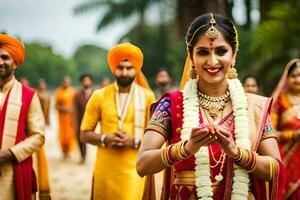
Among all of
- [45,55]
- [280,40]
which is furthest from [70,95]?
[45,55]

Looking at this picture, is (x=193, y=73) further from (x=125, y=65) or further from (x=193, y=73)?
(x=125, y=65)

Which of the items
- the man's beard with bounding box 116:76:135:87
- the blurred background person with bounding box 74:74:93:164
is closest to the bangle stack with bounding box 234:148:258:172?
the man's beard with bounding box 116:76:135:87

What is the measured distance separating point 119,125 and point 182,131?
8.72 feet

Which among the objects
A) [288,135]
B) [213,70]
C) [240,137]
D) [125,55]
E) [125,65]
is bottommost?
[240,137]

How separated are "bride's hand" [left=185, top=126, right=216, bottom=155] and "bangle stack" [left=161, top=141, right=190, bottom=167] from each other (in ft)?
0.24

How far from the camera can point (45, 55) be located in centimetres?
5366

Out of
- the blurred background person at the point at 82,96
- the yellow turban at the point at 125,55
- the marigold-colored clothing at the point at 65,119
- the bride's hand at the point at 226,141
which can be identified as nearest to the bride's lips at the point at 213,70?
the bride's hand at the point at 226,141

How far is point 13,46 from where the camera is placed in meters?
4.90

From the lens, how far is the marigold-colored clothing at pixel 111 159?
215 inches

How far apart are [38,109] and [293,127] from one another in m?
2.72

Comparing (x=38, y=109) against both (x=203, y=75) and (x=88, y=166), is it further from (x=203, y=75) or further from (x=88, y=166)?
(x=88, y=166)

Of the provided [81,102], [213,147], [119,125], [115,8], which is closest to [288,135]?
→ [119,125]

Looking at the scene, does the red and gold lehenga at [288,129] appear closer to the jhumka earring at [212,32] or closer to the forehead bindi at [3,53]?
the forehead bindi at [3,53]

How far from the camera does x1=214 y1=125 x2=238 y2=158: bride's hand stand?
270cm
